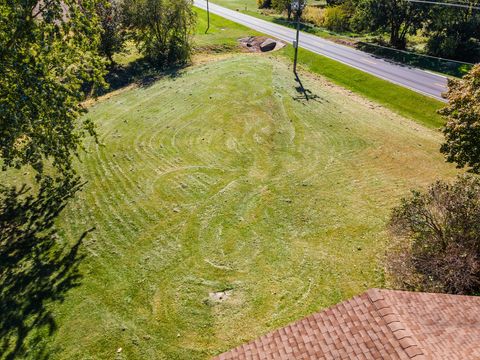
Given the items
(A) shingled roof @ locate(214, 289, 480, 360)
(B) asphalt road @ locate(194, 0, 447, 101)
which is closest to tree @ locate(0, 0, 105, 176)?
(A) shingled roof @ locate(214, 289, 480, 360)

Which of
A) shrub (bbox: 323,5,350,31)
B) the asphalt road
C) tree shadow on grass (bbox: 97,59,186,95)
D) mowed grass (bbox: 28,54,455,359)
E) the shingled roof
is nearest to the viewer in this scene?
the shingled roof

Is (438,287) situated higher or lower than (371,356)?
lower

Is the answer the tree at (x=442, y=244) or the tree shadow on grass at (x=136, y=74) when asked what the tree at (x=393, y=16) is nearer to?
the tree shadow on grass at (x=136, y=74)

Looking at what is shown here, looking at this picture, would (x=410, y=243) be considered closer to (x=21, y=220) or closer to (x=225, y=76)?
(x=21, y=220)

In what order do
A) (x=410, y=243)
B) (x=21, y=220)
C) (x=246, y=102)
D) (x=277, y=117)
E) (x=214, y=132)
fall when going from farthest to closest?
(x=246, y=102) → (x=277, y=117) → (x=214, y=132) → (x=21, y=220) → (x=410, y=243)

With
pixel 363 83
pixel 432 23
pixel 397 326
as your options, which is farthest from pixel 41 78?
pixel 432 23

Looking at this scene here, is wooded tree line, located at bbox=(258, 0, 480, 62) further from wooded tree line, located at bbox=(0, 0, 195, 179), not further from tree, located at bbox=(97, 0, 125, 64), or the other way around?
wooded tree line, located at bbox=(0, 0, 195, 179)

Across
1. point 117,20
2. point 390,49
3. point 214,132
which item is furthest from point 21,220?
point 390,49

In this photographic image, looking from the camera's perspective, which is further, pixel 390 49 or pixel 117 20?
pixel 390 49
